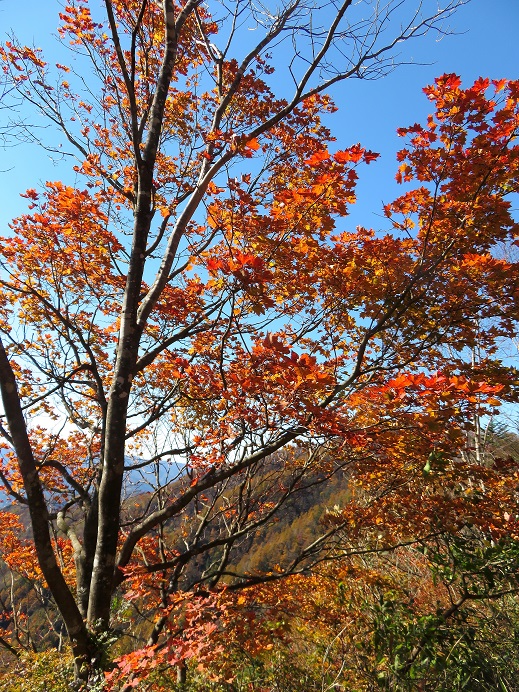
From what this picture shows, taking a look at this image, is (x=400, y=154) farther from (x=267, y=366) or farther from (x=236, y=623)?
(x=236, y=623)

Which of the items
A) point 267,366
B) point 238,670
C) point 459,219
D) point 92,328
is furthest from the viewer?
point 92,328

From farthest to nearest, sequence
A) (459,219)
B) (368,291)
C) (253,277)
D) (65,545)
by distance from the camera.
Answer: (65,545)
(368,291)
(459,219)
(253,277)

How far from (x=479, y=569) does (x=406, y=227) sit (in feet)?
12.3

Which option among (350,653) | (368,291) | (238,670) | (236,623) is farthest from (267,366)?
(238,670)

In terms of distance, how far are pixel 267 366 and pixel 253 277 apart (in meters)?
0.80

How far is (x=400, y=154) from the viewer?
432cm

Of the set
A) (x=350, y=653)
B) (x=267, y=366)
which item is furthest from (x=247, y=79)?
(x=350, y=653)

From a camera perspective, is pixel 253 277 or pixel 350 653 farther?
pixel 350 653

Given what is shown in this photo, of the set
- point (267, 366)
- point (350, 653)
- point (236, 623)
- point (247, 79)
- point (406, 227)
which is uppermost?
point (247, 79)

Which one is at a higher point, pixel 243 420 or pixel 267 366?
pixel 267 366

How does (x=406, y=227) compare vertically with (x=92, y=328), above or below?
below

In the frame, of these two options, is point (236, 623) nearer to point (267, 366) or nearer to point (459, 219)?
point (267, 366)

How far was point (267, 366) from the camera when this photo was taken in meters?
3.42

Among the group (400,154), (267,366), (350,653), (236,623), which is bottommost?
(350,653)
